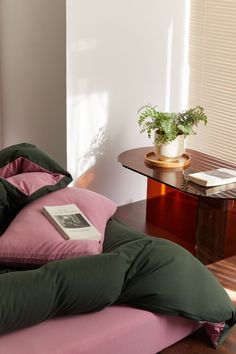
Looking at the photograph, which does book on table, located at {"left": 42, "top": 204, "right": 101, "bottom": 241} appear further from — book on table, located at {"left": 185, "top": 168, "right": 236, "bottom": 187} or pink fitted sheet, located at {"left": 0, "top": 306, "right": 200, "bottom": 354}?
book on table, located at {"left": 185, "top": 168, "right": 236, "bottom": 187}

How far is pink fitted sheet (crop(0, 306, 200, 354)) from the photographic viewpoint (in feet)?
5.77

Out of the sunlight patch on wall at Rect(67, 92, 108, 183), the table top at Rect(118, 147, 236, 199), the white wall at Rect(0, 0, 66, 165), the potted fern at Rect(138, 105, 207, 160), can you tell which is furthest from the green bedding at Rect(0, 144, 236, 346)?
the white wall at Rect(0, 0, 66, 165)

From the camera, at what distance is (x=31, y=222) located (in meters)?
2.19

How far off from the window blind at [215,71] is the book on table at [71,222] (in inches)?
58.8

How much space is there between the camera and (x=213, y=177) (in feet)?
9.11

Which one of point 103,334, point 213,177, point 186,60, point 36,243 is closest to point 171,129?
point 213,177

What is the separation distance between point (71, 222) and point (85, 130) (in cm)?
112

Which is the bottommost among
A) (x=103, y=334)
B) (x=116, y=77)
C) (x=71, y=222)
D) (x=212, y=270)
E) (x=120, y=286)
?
(x=212, y=270)

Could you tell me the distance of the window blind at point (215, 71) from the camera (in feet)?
11.2

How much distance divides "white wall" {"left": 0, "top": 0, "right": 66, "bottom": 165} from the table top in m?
0.41

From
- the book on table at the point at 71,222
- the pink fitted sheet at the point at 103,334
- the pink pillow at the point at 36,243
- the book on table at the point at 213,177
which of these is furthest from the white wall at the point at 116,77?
the pink fitted sheet at the point at 103,334

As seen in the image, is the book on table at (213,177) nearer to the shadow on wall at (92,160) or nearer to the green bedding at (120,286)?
the green bedding at (120,286)

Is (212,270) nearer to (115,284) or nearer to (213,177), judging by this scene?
(213,177)

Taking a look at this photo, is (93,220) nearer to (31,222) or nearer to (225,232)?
(31,222)
